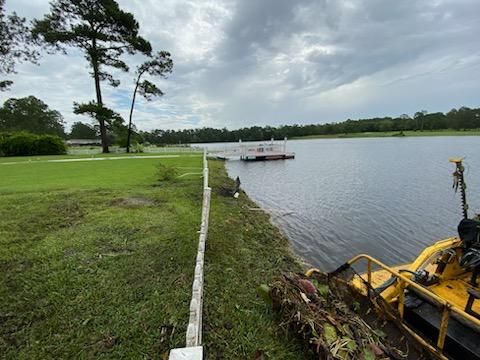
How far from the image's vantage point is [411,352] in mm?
2729

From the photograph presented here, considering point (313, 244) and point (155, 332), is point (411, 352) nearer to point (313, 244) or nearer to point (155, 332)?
point (155, 332)

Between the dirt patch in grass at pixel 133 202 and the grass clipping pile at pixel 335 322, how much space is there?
509cm

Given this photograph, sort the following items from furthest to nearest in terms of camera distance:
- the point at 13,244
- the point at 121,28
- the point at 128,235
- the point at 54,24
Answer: the point at 121,28
the point at 54,24
the point at 128,235
the point at 13,244

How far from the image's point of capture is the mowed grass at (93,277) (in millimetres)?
2545

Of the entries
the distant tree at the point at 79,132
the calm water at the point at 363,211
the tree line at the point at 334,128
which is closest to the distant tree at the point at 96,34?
the calm water at the point at 363,211

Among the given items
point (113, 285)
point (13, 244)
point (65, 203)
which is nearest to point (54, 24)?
point (65, 203)

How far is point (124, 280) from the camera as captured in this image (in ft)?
11.6

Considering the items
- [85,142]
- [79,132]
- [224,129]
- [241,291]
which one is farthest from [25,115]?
[241,291]

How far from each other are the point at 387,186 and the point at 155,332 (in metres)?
15.8

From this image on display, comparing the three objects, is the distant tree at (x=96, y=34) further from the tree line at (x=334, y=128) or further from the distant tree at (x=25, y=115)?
the tree line at (x=334, y=128)

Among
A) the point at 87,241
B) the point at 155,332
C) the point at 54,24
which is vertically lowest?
the point at 155,332

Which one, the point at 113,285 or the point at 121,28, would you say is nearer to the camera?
the point at 113,285

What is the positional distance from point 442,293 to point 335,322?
216 centimetres

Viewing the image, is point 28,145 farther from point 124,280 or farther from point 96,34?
point 124,280
